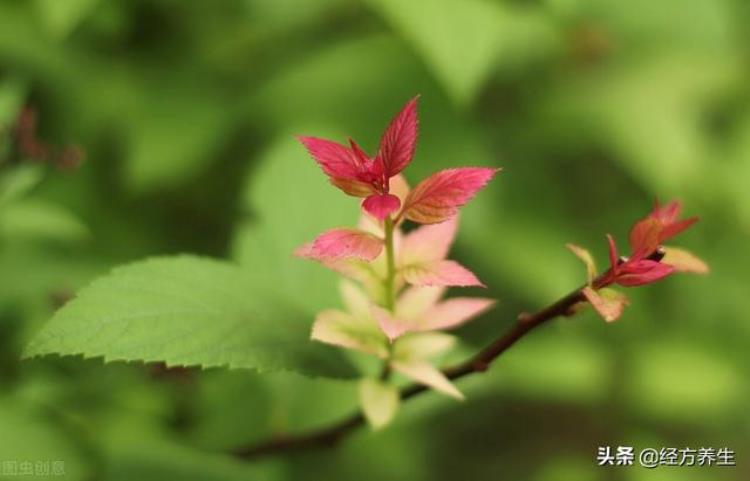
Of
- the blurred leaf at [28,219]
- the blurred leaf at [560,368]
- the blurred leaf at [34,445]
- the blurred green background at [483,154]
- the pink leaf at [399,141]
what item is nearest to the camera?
the pink leaf at [399,141]

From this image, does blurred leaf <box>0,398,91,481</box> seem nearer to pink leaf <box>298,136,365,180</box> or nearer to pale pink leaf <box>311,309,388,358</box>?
pale pink leaf <box>311,309,388,358</box>

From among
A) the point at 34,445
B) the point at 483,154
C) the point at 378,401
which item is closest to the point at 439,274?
the point at 378,401

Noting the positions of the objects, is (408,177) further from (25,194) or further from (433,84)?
(25,194)

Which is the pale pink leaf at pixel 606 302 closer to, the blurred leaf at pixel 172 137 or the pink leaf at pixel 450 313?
the pink leaf at pixel 450 313

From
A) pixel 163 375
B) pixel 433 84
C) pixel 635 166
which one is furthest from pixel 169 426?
pixel 635 166

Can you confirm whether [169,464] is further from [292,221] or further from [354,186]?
[354,186]

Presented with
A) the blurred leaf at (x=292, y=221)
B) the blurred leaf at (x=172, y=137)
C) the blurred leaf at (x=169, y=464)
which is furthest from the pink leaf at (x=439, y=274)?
the blurred leaf at (x=172, y=137)

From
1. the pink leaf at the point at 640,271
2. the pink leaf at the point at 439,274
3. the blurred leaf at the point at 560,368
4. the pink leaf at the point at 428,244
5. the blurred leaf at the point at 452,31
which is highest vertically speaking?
the blurred leaf at the point at 452,31
